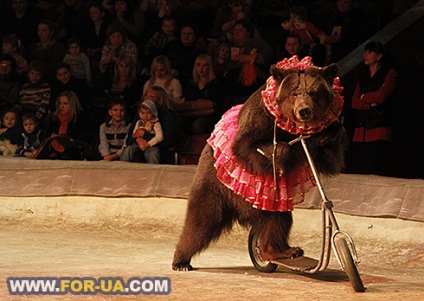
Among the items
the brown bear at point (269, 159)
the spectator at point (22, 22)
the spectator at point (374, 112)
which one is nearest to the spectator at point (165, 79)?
the spectator at point (374, 112)

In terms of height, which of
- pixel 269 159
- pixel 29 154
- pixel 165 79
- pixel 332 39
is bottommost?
pixel 29 154

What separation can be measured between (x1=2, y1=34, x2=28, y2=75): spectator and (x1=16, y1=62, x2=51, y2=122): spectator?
672mm

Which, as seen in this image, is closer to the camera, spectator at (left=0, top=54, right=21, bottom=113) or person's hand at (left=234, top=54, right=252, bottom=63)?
person's hand at (left=234, top=54, right=252, bottom=63)

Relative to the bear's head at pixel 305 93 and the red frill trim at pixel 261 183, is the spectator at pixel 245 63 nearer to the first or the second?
the red frill trim at pixel 261 183

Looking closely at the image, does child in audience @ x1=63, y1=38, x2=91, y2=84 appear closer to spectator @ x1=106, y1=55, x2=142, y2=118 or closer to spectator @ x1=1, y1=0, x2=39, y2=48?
spectator @ x1=106, y1=55, x2=142, y2=118

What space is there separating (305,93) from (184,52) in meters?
5.20

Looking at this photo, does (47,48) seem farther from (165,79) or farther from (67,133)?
(165,79)

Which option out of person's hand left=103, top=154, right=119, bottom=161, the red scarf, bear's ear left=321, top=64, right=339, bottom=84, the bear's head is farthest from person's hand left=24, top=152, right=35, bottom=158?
bear's ear left=321, top=64, right=339, bottom=84

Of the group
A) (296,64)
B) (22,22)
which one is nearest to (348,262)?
(296,64)

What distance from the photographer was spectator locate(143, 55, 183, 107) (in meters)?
9.96

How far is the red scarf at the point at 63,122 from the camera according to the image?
10.2 metres

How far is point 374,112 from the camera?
28.0 ft

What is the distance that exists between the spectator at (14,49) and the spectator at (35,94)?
2.20 ft

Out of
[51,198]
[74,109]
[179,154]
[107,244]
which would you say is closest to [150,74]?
[74,109]
